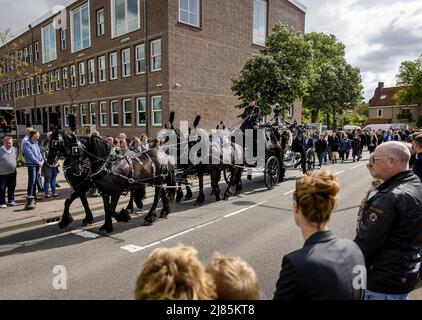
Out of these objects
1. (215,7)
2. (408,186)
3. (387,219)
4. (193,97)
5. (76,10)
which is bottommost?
(387,219)

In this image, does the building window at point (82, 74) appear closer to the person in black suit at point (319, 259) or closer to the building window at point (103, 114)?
the building window at point (103, 114)

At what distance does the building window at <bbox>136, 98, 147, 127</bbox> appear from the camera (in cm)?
2177

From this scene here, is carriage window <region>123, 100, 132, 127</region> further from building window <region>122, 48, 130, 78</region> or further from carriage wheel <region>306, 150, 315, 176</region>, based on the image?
carriage wheel <region>306, 150, 315, 176</region>

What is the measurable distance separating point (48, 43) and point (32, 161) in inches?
1128

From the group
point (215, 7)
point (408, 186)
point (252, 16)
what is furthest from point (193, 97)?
point (408, 186)

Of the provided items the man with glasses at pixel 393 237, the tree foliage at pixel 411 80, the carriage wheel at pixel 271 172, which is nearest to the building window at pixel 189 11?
the carriage wheel at pixel 271 172

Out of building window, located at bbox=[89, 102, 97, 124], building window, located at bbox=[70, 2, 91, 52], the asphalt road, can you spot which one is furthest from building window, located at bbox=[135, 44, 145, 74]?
the asphalt road

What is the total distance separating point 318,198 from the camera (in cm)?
193

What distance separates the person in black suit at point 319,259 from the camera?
168 centimetres

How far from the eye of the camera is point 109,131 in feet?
80.4

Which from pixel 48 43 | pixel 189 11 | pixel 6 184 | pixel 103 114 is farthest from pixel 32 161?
pixel 48 43
